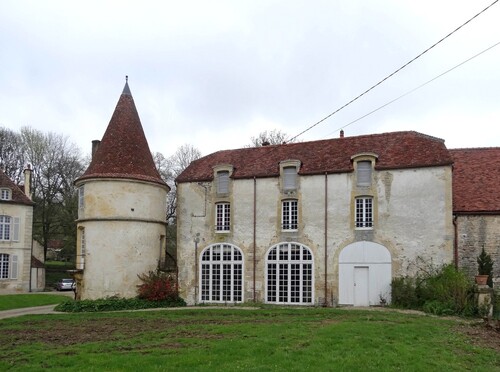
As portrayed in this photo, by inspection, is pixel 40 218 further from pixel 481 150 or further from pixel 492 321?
pixel 492 321

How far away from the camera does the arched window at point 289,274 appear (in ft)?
81.4

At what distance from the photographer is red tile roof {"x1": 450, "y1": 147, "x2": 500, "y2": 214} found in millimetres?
23625

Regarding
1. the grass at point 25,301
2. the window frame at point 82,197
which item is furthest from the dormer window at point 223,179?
the grass at point 25,301

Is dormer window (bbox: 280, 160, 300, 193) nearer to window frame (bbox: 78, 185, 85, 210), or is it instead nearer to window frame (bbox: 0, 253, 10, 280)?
window frame (bbox: 78, 185, 85, 210)

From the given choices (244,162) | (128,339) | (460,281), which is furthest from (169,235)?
(128,339)

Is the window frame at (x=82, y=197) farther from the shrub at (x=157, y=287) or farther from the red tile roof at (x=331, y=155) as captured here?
the red tile roof at (x=331, y=155)

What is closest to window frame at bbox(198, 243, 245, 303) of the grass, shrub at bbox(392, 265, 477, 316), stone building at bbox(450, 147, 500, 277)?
shrub at bbox(392, 265, 477, 316)

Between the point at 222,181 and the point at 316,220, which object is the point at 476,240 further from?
the point at 222,181

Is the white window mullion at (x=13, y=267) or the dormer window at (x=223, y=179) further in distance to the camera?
the white window mullion at (x=13, y=267)

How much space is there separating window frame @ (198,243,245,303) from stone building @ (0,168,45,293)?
2035cm

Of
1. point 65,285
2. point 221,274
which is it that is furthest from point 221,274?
point 65,285

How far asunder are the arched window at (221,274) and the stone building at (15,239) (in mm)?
20395

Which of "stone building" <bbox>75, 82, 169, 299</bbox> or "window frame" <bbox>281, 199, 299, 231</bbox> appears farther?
"stone building" <bbox>75, 82, 169, 299</bbox>

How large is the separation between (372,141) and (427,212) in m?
4.69
